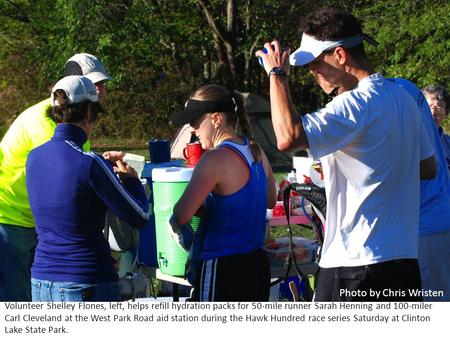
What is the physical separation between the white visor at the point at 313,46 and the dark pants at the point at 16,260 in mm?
1977

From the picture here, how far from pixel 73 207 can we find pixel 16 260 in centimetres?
127

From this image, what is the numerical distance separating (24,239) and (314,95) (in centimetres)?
1839

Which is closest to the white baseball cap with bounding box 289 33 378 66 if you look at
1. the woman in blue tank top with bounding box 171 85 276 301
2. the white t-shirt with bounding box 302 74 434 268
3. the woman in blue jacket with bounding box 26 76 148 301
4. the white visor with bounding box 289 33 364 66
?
the white visor with bounding box 289 33 364 66

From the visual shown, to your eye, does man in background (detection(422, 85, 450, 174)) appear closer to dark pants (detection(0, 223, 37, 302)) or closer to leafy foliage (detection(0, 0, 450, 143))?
dark pants (detection(0, 223, 37, 302))

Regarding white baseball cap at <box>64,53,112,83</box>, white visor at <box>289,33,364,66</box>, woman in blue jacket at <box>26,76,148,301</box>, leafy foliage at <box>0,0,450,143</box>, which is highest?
leafy foliage at <box>0,0,450,143</box>

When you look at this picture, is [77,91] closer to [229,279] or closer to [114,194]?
[114,194]

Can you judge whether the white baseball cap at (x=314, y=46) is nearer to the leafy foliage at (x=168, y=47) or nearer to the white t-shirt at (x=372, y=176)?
the white t-shirt at (x=372, y=176)

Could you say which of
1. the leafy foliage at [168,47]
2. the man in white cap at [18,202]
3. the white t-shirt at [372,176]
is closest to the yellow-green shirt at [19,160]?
the man in white cap at [18,202]

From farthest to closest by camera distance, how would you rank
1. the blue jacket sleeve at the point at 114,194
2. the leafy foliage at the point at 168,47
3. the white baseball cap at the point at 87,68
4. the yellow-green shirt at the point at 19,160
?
the leafy foliage at the point at 168,47, the white baseball cap at the point at 87,68, the yellow-green shirt at the point at 19,160, the blue jacket sleeve at the point at 114,194

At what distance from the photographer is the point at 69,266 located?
3178 mm

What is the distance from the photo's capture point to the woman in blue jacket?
3139mm

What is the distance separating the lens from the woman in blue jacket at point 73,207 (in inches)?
124

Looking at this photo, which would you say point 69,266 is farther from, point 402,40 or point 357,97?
point 402,40

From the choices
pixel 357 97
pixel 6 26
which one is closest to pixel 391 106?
pixel 357 97
